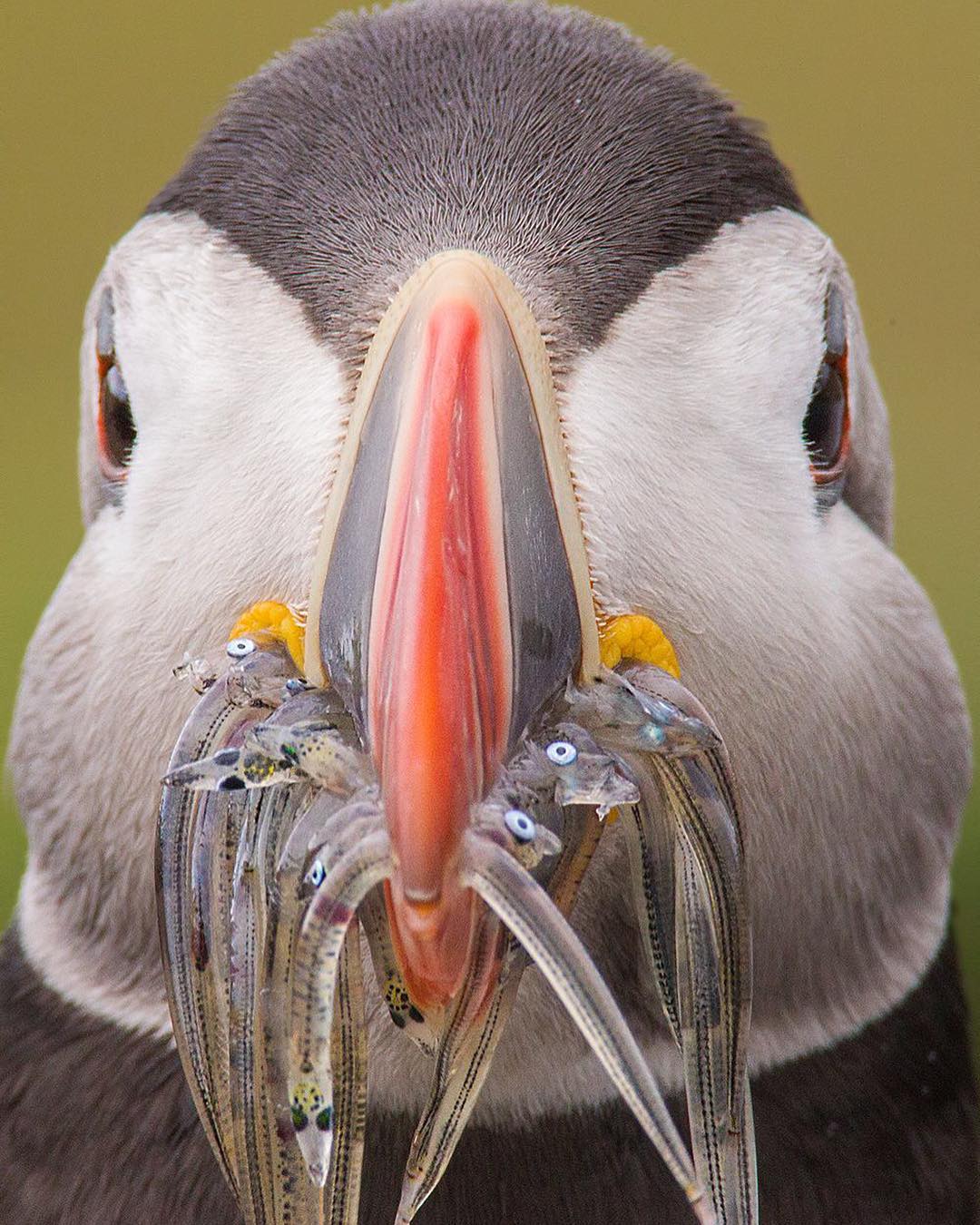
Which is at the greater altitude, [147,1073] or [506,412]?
[506,412]

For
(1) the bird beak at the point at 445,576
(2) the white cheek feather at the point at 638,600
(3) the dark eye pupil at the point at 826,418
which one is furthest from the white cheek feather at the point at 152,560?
(3) the dark eye pupil at the point at 826,418

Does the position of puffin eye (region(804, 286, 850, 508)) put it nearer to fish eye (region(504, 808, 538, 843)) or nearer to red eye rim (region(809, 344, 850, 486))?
red eye rim (region(809, 344, 850, 486))

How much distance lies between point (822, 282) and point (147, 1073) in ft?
3.42

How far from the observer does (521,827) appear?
106cm

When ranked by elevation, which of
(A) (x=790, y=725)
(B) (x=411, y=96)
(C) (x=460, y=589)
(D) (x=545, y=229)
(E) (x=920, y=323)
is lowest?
Result: (E) (x=920, y=323)

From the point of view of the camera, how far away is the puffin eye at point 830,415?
1595 millimetres

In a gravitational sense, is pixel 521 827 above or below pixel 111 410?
below

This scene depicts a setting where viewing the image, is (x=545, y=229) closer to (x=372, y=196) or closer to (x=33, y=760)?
(x=372, y=196)

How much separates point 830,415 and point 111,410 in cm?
71

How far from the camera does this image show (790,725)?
155 centimetres

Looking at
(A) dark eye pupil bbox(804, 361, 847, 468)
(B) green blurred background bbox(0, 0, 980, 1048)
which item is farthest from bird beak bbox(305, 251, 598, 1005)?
(B) green blurred background bbox(0, 0, 980, 1048)

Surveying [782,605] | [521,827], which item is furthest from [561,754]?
[782,605]

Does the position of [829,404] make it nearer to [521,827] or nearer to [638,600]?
[638,600]

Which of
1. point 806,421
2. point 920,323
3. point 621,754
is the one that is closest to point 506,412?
point 621,754
